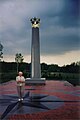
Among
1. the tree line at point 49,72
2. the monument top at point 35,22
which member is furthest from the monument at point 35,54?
the tree line at point 49,72

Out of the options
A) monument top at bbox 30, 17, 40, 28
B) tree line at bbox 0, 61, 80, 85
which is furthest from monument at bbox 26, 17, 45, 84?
tree line at bbox 0, 61, 80, 85

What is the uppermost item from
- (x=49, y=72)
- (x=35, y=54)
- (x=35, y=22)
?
(x=35, y=22)

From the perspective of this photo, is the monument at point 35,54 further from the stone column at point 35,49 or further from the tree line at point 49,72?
the tree line at point 49,72

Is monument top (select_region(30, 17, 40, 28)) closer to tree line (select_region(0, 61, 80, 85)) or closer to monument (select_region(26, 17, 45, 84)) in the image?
monument (select_region(26, 17, 45, 84))

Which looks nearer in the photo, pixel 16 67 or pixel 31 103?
pixel 31 103

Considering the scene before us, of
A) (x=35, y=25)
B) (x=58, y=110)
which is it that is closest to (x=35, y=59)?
(x=35, y=25)

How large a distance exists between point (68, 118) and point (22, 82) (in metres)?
2.68

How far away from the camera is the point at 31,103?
8.80 meters

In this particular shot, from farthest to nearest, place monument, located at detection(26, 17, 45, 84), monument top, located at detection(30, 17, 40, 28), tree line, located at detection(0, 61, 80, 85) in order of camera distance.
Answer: tree line, located at detection(0, 61, 80, 85), monument top, located at detection(30, 17, 40, 28), monument, located at detection(26, 17, 45, 84)

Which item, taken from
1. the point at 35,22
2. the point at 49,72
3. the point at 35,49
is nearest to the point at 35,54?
the point at 35,49

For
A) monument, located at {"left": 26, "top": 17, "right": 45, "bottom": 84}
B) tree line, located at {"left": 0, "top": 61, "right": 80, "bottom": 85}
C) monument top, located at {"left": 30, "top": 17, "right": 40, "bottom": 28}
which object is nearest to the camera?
monument, located at {"left": 26, "top": 17, "right": 45, "bottom": 84}

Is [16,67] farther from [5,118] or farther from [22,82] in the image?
[5,118]

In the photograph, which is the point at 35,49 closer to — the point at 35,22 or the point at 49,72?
the point at 35,22

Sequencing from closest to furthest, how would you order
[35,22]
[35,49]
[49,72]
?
1. [35,49]
2. [35,22]
3. [49,72]
